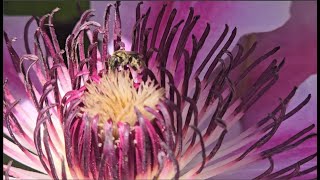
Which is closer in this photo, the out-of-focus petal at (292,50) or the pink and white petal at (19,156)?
the pink and white petal at (19,156)

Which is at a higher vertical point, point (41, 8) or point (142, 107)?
point (41, 8)

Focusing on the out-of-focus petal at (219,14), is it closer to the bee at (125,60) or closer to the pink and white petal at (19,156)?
the bee at (125,60)

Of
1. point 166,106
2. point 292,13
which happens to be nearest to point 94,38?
point 166,106

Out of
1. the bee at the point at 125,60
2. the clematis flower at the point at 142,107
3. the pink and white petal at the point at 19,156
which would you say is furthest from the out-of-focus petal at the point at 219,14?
the pink and white petal at the point at 19,156

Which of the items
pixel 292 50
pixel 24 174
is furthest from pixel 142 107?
pixel 292 50

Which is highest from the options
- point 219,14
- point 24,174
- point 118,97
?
point 219,14

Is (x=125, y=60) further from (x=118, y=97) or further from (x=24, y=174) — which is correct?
(x=24, y=174)
